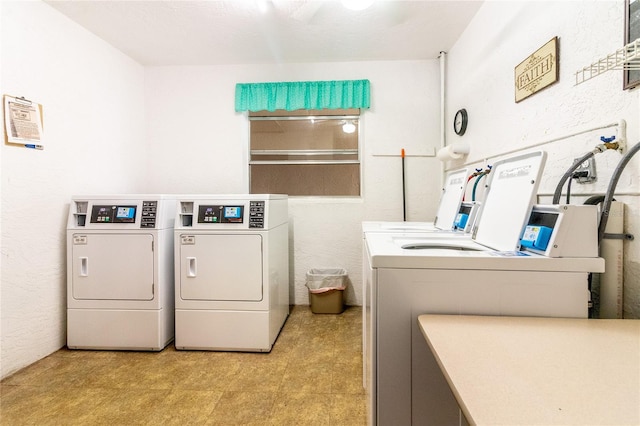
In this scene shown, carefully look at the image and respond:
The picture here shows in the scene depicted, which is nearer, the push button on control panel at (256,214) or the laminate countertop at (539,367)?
the laminate countertop at (539,367)

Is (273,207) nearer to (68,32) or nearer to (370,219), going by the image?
(370,219)

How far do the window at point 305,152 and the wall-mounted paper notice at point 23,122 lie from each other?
1.84 metres

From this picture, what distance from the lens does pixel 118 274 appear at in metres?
2.50

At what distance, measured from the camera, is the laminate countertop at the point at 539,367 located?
0.56 meters

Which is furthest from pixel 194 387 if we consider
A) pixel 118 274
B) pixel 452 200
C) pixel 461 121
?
pixel 461 121

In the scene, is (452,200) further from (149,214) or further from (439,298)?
(149,214)

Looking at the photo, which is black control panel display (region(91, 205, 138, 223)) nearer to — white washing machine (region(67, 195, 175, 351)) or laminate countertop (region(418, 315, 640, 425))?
white washing machine (region(67, 195, 175, 351))

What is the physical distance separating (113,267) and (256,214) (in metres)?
1.19

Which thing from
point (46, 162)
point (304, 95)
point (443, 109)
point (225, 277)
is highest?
point (304, 95)

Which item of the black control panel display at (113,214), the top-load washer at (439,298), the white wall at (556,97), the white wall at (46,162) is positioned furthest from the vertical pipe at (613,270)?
the white wall at (46,162)

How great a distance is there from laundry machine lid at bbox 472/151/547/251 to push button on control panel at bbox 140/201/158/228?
2232mm

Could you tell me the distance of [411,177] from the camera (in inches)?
140

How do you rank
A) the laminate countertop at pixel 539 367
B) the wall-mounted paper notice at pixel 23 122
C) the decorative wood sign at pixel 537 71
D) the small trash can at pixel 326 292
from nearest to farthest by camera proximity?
the laminate countertop at pixel 539 367, the decorative wood sign at pixel 537 71, the wall-mounted paper notice at pixel 23 122, the small trash can at pixel 326 292

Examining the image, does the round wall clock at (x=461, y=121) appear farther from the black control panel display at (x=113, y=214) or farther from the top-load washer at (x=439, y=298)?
the black control panel display at (x=113, y=214)
